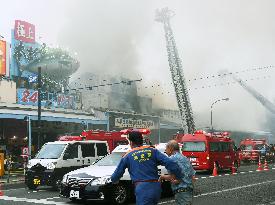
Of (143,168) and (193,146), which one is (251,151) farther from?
(143,168)

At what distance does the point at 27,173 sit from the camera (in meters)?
16.4

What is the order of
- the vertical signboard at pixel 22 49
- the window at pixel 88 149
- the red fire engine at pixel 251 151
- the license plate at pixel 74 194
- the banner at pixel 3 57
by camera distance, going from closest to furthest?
1. the license plate at pixel 74 194
2. the window at pixel 88 149
3. the red fire engine at pixel 251 151
4. the banner at pixel 3 57
5. the vertical signboard at pixel 22 49

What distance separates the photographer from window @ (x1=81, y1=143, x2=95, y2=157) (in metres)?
16.7

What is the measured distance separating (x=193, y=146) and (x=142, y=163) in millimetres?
19329

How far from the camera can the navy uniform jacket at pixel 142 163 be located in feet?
19.9

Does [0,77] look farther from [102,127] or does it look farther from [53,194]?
[53,194]

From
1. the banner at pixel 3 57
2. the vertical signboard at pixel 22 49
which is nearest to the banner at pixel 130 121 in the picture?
the vertical signboard at pixel 22 49

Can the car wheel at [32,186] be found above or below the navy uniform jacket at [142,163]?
below

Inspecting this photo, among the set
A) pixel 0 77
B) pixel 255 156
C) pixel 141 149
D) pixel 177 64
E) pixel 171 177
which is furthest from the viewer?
pixel 177 64

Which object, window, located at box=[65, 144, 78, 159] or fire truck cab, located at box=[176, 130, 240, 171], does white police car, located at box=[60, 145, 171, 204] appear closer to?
window, located at box=[65, 144, 78, 159]

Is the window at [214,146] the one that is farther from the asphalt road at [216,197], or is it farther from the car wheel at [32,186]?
the car wheel at [32,186]

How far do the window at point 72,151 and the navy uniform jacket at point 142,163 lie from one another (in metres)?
10.3

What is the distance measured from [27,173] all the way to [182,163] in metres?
10.2

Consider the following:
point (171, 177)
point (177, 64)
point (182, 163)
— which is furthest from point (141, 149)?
point (177, 64)
